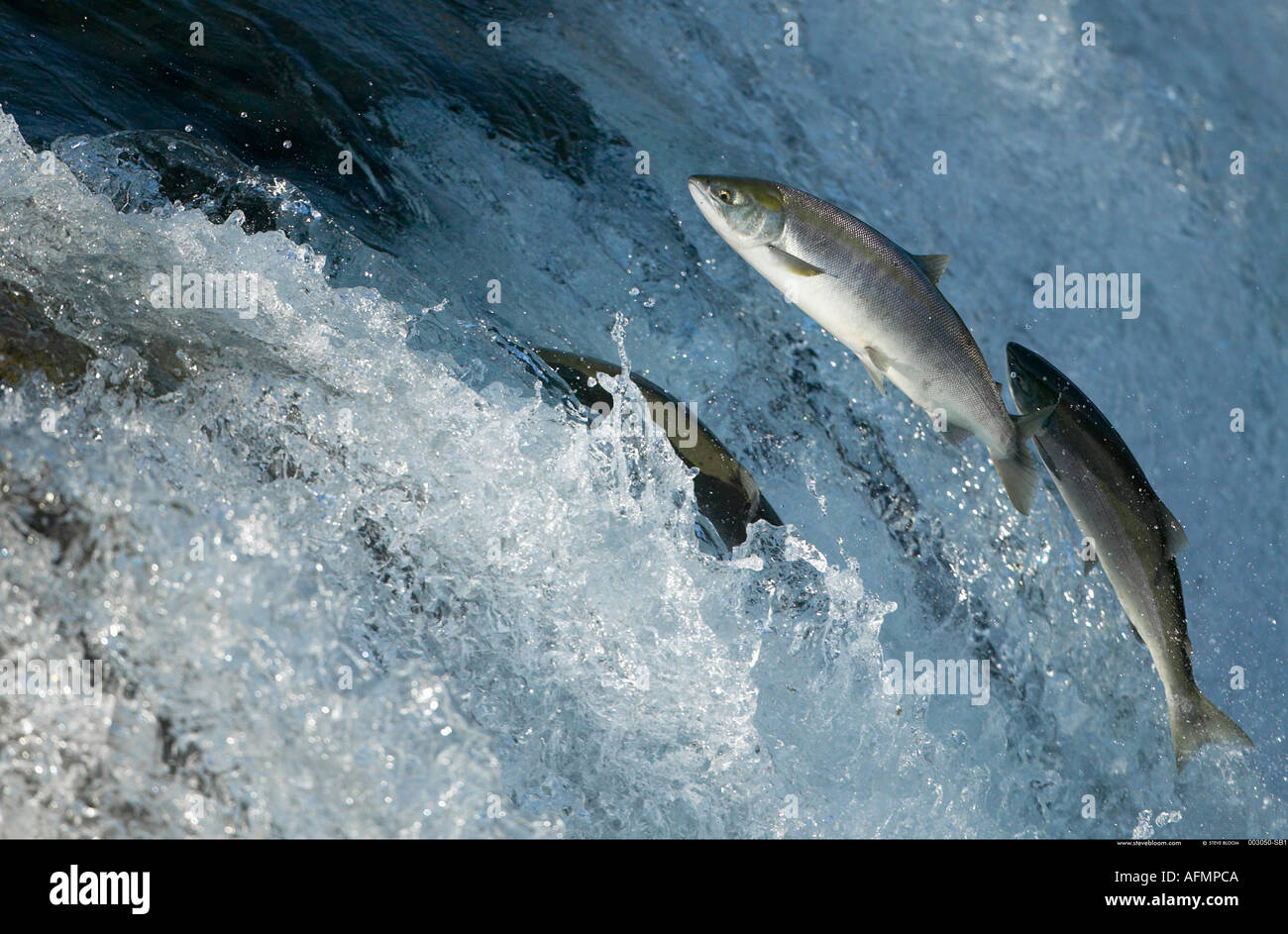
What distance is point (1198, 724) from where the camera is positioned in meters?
2.92

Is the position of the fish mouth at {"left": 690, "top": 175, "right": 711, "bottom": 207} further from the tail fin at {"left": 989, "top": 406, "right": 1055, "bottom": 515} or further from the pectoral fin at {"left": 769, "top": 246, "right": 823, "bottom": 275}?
the tail fin at {"left": 989, "top": 406, "right": 1055, "bottom": 515}

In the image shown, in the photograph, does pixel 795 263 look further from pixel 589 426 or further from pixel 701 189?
pixel 589 426

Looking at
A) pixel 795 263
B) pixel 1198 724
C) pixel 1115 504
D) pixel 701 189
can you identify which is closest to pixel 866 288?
pixel 795 263

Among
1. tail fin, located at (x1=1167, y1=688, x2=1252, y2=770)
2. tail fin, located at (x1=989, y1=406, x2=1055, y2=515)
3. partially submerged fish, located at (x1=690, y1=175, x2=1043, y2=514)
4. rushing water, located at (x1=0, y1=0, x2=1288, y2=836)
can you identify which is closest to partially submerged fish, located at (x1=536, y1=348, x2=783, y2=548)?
rushing water, located at (x1=0, y1=0, x2=1288, y2=836)

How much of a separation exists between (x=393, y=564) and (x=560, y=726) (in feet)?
1.56

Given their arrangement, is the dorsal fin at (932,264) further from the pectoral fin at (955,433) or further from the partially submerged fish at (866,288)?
the pectoral fin at (955,433)

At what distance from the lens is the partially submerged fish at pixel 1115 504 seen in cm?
282

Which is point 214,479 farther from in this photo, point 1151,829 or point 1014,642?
point 1151,829

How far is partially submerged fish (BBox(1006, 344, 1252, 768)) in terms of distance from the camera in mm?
2818

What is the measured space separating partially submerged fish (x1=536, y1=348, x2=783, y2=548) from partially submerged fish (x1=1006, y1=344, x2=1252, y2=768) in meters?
0.75

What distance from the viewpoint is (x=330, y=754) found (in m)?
1.83

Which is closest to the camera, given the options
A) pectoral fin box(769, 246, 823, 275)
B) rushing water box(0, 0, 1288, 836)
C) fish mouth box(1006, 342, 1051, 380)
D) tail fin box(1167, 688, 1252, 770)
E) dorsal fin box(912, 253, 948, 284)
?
rushing water box(0, 0, 1288, 836)
